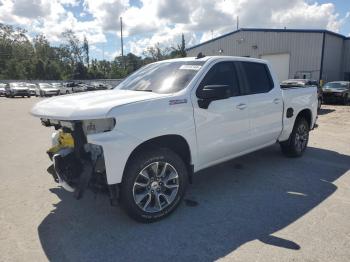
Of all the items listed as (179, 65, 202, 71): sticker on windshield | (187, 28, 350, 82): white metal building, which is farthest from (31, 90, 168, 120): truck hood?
(187, 28, 350, 82): white metal building

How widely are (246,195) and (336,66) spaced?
26.5 metres

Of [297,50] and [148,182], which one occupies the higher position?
[297,50]

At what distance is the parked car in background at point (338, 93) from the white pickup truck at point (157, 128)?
1485cm

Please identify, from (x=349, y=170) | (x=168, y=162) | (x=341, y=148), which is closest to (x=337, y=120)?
(x=341, y=148)

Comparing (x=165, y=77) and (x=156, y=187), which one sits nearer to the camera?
(x=156, y=187)

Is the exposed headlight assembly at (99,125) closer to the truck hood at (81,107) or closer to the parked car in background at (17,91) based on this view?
the truck hood at (81,107)

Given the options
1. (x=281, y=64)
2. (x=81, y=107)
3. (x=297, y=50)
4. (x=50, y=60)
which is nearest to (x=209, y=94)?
(x=81, y=107)

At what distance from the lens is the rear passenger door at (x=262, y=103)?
189 inches

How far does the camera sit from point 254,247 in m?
3.11

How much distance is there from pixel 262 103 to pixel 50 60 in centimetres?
6930

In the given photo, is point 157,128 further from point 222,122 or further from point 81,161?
point 222,122

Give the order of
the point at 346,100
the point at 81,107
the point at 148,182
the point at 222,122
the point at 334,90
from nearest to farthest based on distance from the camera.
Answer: the point at 81,107 < the point at 148,182 < the point at 222,122 < the point at 346,100 < the point at 334,90

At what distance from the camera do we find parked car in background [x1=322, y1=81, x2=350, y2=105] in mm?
17562

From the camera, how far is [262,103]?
4918 millimetres
